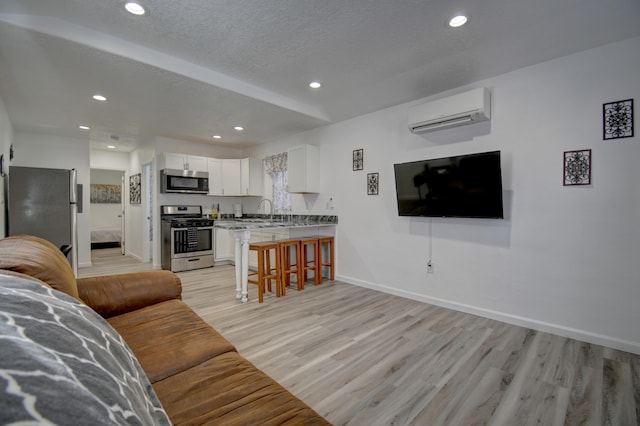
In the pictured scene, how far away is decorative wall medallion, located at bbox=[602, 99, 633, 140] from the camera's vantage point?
2.38 m

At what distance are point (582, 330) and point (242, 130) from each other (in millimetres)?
5160

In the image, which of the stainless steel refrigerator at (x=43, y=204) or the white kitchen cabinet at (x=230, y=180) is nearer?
the stainless steel refrigerator at (x=43, y=204)

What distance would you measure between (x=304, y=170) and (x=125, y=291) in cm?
335

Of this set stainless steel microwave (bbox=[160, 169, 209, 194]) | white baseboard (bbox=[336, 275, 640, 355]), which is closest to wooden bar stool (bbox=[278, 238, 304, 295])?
white baseboard (bbox=[336, 275, 640, 355])

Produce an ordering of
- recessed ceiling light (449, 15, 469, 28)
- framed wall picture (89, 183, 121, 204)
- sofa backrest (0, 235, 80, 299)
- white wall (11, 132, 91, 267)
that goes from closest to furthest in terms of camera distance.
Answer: sofa backrest (0, 235, 80, 299) < recessed ceiling light (449, 15, 469, 28) < white wall (11, 132, 91, 267) < framed wall picture (89, 183, 121, 204)

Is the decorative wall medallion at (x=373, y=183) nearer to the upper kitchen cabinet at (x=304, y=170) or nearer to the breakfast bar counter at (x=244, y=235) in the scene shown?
the breakfast bar counter at (x=244, y=235)

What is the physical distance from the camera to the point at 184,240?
534 cm

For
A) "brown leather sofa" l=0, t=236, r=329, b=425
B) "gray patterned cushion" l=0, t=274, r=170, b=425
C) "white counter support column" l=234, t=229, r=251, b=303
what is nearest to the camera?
"gray patterned cushion" l=0, t=274, r=170, b=425

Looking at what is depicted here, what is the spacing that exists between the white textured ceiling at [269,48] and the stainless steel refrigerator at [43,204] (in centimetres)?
95

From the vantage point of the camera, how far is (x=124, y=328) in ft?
5.37

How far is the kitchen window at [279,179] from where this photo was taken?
18.6 feet

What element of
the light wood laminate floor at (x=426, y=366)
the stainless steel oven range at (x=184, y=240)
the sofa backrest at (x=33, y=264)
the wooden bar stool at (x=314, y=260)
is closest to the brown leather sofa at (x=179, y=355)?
the sofa backrest at (x=33, y=264)

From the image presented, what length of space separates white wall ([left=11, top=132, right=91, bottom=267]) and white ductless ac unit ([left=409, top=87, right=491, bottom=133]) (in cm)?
619

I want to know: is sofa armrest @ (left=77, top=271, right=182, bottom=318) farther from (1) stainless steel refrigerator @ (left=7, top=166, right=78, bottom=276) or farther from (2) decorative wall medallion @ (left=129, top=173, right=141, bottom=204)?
(2) decorative wall medallion @ (left=129, top=173, right=141, bottom=204)
